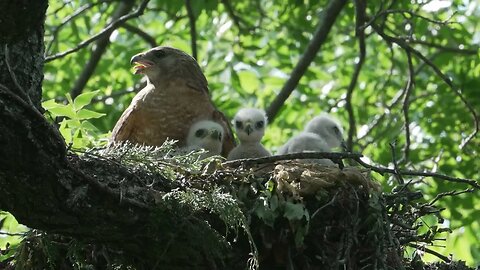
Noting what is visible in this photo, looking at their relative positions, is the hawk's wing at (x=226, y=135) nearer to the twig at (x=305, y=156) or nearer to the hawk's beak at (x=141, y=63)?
the hawk's beak at (x=141, y=63)

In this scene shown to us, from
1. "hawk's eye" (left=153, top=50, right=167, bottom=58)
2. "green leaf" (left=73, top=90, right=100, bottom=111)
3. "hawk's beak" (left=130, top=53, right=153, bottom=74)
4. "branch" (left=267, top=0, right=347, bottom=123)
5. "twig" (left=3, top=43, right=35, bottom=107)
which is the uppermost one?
"branch" (left=267, top=0, right=347, bottom=123)

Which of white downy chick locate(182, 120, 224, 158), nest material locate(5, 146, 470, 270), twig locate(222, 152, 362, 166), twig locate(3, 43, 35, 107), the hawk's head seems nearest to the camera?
twig locate(3, 43, 35, 107)

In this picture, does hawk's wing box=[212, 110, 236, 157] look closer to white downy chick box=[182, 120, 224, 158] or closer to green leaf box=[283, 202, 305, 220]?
white downy chick box=[182, 120, 224, 158]

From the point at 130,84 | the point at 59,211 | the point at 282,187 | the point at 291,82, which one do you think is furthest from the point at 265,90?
the point at 59,211

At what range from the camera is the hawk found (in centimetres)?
633

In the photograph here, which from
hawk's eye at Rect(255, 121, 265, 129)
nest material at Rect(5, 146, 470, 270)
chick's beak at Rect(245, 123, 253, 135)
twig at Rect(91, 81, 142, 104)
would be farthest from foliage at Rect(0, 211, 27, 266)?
twig at Rect(91, 81, 142, 104)

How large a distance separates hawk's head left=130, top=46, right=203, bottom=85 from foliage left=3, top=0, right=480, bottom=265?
1677 mm

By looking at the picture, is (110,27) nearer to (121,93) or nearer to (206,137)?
(121,93)

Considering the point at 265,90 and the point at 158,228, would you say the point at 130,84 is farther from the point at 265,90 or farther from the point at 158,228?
the point at 158,228

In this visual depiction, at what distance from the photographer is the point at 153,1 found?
32.7 feet

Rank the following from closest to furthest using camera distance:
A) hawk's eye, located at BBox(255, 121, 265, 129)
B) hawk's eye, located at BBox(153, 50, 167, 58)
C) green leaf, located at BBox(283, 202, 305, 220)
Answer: green leaf, located at BBox(283, 202, 305, 220), hawk's eye, located at BBox(255, 121, 265, 129), hawk's eye, located at BBox(153, 50, 167, 58)

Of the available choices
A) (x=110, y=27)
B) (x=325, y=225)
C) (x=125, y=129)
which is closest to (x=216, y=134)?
(x=125, y=129)

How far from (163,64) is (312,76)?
3.21 metres

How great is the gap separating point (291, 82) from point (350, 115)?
0.63 metres
